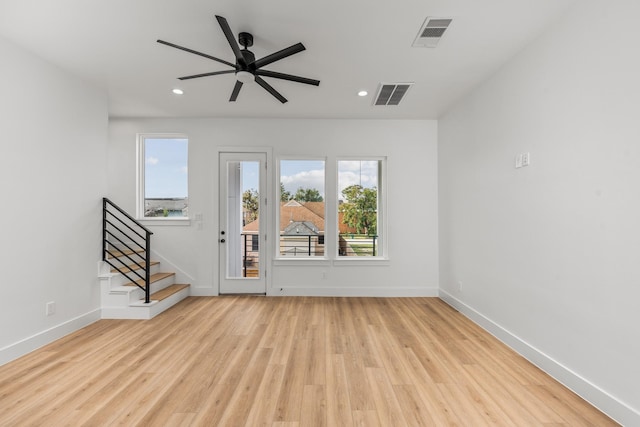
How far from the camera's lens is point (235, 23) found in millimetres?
2268

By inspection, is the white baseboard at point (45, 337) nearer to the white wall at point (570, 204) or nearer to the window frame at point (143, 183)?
the window frame at point (143, 183)

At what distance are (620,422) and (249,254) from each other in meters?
4.19

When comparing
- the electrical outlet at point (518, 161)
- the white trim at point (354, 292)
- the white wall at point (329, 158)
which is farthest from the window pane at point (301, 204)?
the electrical outlet at point (518, 161)

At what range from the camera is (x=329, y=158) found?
454cm

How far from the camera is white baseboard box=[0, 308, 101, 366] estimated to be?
244cm

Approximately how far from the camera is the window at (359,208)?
4629 mm

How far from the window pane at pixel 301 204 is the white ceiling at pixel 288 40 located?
1191mm

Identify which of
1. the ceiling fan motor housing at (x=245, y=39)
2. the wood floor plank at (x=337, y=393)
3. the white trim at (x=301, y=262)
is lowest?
the wood floor plank at (x=337, y=393)

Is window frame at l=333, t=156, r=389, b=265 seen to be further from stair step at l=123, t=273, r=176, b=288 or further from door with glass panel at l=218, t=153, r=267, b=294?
stair step at l=123, t=273, r=176, b=288

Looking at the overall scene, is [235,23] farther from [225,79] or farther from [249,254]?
[249,254]

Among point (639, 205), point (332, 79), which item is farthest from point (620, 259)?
point (332, 79)

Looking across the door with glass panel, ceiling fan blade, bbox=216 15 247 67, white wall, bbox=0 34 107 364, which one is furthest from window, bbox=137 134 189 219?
ceiling fan blade, bbox=216 15 247 67

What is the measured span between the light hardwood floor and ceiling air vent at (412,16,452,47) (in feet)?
9.37

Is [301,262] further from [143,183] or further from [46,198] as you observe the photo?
→ [46,198]
